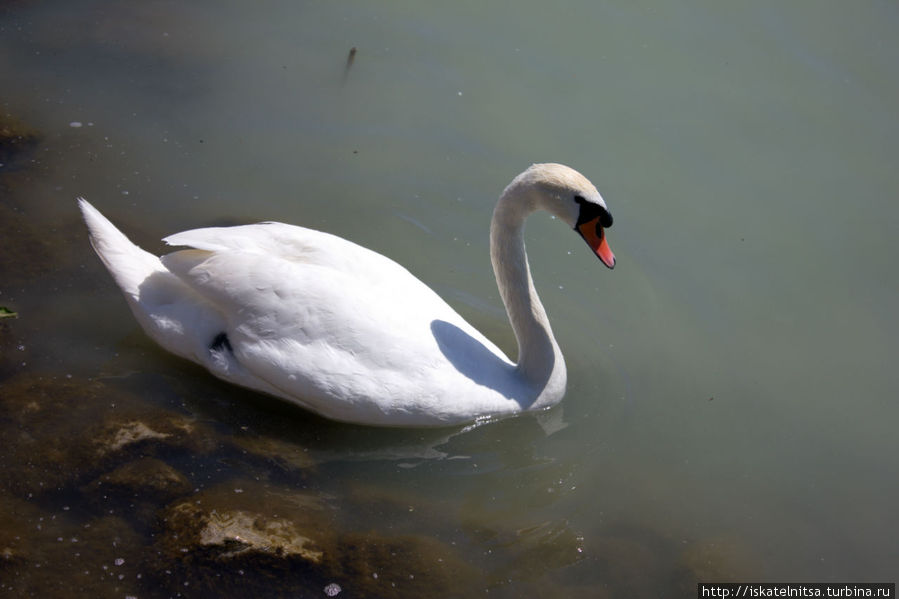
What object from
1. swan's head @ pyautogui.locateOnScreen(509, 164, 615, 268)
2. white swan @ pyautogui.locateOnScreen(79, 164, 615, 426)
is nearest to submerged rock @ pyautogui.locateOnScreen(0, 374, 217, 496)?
white swan @ pyautogui.locateOnScreen(79, 164, 615, 426)

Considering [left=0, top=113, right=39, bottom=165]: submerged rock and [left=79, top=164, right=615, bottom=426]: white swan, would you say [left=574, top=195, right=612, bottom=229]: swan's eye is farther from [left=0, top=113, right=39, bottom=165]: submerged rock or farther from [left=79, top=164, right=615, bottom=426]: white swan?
[left=0, top=113, right=39, bottom=165]: submerged rock

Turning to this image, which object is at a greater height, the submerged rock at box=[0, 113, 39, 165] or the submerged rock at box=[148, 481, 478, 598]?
the submerged rock at box=[0, 113, 39, 165]

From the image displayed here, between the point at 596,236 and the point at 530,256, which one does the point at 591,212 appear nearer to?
the point at 596,236

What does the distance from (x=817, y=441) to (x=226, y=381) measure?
3546 millimetres

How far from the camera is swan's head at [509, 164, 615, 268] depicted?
533 cm

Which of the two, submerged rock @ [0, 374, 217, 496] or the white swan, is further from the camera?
the white swan

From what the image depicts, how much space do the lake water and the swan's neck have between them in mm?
286

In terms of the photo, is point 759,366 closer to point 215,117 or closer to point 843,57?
point 843,57

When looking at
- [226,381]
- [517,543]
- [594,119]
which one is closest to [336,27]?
[594,119]

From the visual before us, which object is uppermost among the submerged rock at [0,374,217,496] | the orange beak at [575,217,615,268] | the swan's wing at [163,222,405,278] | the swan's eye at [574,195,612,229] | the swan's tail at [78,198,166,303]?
the swan's eye at [574,195,612,229]

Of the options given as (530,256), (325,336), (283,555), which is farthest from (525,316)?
(283,555)

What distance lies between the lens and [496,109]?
8.26 metres

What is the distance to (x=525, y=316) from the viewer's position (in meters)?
5.81

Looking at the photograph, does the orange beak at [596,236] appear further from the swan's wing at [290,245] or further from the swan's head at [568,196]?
the swan's wing at [290,245]
